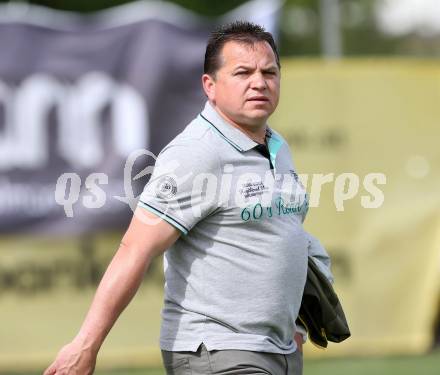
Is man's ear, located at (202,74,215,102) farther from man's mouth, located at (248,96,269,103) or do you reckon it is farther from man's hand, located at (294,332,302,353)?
man's hand, located at (294,332,302,353)

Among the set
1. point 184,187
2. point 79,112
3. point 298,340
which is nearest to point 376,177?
point 79,112

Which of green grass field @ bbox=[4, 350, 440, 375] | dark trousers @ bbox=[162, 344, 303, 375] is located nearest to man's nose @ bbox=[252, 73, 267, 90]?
dark trousers @ bbox=[162, 344, 303, 375]

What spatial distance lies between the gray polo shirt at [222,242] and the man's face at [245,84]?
0.21 ft

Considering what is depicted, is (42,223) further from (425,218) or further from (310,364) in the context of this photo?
(425,218)

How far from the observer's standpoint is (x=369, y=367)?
26.8ft

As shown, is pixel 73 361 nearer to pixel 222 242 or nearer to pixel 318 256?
pixel 222 242

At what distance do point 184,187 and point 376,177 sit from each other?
5515 mm

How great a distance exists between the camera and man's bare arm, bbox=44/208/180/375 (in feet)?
10.8

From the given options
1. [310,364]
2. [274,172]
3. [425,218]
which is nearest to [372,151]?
[425,218]

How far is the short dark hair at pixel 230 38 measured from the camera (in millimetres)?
3715

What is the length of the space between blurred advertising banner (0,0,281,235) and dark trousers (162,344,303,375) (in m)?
4.72

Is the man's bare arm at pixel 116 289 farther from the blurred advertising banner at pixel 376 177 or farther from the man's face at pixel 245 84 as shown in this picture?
the blurred advertising banner at pixel 376 177

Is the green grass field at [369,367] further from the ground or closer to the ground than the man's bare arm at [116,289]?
closer to the ground

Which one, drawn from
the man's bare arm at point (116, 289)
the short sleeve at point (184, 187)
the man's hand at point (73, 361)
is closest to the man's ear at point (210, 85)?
the short sleeve at point (184, 187)
